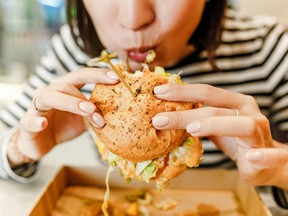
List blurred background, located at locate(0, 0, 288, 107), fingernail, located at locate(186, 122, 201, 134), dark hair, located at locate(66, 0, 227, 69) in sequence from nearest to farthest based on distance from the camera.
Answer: fingernail, located at locate(186, 122, 201, 134)
dark hair, located at locate(66, 0, 227, 69)
blurred background, located at locate(0, 0, 288, 107)

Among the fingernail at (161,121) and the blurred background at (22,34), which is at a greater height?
the fingernail at (161,121)

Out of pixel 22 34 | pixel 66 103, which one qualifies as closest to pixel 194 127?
pixel 66 103

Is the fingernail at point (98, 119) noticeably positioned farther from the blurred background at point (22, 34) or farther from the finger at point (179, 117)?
the blurred background at point (22, 34)

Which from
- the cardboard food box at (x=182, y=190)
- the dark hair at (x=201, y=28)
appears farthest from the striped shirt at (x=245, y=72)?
the cardboard food box at (x=182, y=190)

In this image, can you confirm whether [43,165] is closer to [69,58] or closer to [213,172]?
[69,58]

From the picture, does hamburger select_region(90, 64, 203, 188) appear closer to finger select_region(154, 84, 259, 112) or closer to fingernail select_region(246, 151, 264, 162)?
finger select_region(154, 84, 259, 112)

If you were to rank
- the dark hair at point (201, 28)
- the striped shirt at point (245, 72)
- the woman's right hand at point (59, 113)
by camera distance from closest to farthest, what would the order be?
the woman's right hand at point (59, 113)
the dark hair at point (201, 28)
the striped shirt at point (245, 72)

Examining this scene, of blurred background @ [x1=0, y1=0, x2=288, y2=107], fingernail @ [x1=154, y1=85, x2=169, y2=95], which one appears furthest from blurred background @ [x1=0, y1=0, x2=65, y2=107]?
fingernail @ [x1=154, y1=85, x2=169, y2=95]
